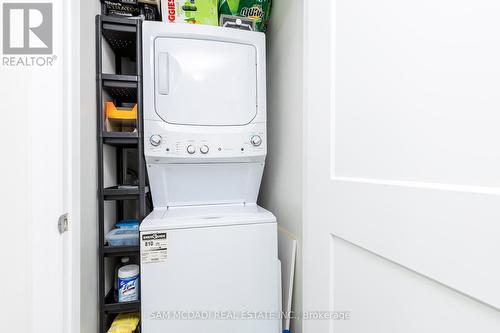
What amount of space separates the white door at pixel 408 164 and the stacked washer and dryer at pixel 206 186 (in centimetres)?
49

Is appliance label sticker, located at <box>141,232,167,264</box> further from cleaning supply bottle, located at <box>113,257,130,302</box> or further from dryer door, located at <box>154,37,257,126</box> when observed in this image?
dryer door, located at <box>154,37,257,126</box>

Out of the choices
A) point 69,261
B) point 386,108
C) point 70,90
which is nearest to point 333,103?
point 386,108

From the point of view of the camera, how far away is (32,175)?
2.67 feet

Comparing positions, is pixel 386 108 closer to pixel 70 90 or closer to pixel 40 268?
pixel 70 90

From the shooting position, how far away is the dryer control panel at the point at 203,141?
4.20ft

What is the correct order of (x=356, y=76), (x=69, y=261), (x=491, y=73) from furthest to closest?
(x=69, y=261) → (x=356, y=76) → (x=491, y=73)

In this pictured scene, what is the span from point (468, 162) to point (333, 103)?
17.2 inches

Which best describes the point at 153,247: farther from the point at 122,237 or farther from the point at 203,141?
the point at 203,141

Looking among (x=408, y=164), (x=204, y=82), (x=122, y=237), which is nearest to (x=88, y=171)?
(x=122, y=237)

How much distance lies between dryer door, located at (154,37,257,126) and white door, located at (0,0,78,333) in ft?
1.64

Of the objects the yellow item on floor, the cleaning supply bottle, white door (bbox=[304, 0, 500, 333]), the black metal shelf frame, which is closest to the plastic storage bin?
the black metal shelf frame

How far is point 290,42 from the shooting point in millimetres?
1415

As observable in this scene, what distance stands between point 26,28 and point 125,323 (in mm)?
1365

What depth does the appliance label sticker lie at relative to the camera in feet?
3.67
